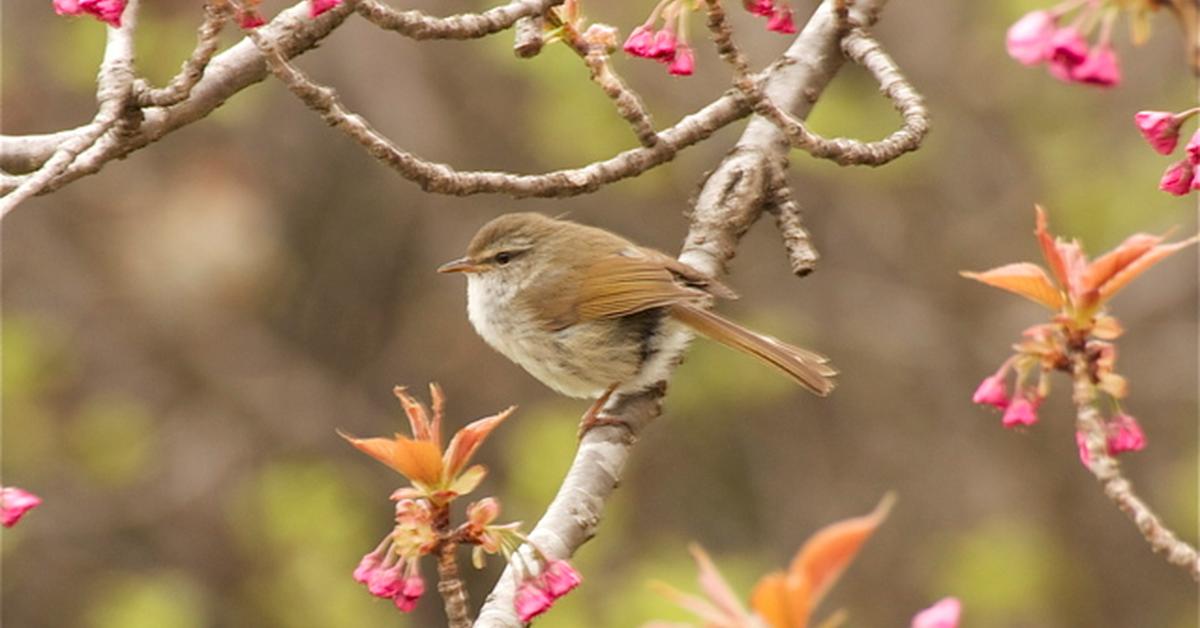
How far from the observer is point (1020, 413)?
283cm

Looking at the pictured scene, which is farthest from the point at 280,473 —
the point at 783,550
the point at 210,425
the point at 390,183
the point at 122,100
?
the point at 122,100

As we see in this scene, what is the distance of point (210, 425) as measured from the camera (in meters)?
8.89

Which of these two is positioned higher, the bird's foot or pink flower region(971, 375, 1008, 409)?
pink flower region(971, 375, 1008, 409)

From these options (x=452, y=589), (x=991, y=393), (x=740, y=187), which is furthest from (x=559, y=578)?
(x=740, y=187)

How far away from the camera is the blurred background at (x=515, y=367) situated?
7848 mm

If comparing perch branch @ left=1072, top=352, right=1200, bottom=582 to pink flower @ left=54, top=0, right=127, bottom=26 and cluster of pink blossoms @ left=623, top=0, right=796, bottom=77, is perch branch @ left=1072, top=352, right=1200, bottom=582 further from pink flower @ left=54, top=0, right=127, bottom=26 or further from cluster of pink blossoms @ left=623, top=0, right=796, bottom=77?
pink flower @ left=54, top=0, right=127, bottom=26

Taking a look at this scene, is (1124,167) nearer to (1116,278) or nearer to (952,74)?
(952,74)

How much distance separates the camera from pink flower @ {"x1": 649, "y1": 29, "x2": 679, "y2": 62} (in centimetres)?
335

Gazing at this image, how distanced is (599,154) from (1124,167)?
2.58m

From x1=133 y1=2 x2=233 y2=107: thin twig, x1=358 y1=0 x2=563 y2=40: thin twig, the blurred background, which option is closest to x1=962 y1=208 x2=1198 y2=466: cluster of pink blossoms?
x1=358 y1=0 x2=563 y2=40: thin twig

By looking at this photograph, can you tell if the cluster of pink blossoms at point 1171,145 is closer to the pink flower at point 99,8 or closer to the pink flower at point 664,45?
the pink flower at point 664,45

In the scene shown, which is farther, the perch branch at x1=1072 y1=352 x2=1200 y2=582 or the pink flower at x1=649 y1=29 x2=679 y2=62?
the pink flower at x1=649 y1=29 x2=679 y2=62

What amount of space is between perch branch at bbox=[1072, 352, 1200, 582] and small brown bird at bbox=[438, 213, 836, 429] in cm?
174

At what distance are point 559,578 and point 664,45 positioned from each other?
119cm
